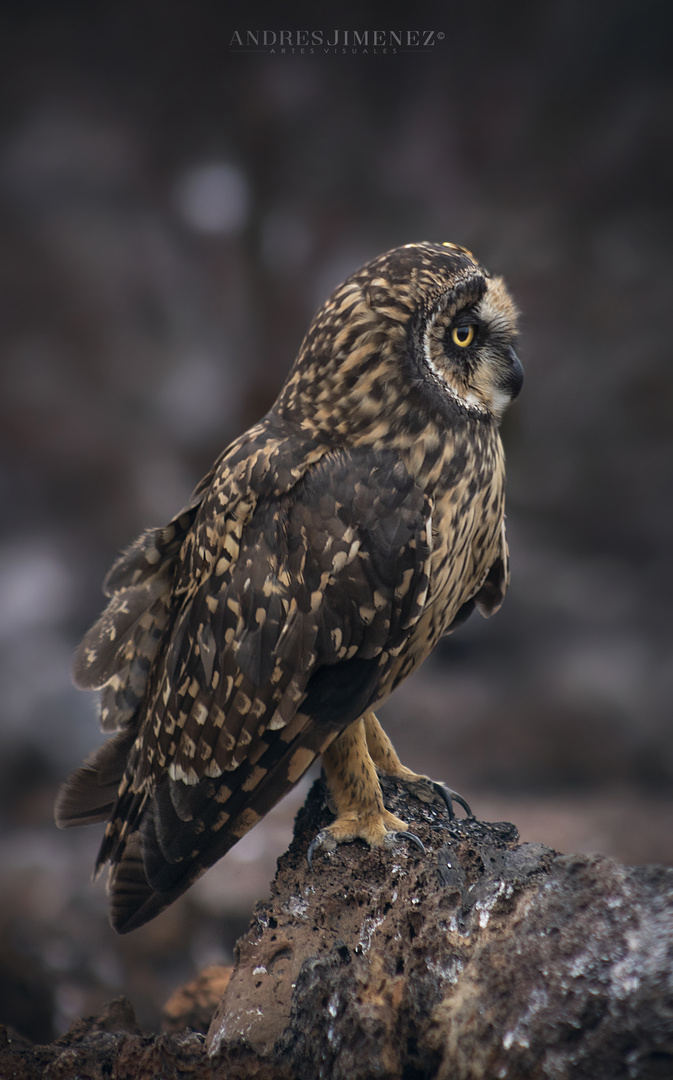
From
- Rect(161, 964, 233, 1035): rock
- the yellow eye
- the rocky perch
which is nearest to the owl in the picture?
the yellow eye

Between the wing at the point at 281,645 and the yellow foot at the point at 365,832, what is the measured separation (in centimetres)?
19

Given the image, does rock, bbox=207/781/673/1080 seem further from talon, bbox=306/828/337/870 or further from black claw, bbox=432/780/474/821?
black claw, bbox=432/780/474/821

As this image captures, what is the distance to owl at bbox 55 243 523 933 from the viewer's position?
115 cm

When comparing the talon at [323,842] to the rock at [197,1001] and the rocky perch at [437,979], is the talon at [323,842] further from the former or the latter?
the rock at [197,1001]

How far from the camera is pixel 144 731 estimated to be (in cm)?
132

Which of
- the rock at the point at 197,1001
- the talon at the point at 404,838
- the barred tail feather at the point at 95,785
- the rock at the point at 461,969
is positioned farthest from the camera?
the rock at the point at 197,1001

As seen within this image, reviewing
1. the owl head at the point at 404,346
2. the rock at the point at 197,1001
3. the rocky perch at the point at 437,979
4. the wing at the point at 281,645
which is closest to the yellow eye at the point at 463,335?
the owl head at the point at 404,346

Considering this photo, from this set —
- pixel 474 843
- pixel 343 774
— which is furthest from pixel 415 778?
pixel 474 843

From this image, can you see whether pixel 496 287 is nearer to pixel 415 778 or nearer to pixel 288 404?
pixel 288 404

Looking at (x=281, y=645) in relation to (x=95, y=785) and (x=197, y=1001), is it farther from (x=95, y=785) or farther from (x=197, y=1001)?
(x=197, y=1001)

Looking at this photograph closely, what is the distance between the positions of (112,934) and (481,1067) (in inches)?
60.7

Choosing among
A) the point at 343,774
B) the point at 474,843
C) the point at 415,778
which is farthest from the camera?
the point at 415,778

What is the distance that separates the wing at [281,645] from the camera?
1140 millimetres

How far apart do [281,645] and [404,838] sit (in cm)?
43
